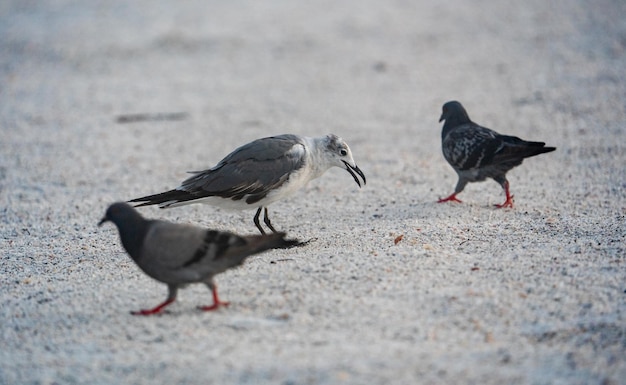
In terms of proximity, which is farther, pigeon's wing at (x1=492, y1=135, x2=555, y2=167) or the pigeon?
pigeon's wing at (x1=492, y1=135, x2=555, y2=167)

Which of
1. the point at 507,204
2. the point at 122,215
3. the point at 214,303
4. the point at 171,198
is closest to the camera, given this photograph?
the point at 214,303

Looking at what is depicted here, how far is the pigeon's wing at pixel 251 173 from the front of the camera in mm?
7234

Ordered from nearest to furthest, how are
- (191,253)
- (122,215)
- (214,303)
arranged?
(191,253) < (214,303) < (122,215)

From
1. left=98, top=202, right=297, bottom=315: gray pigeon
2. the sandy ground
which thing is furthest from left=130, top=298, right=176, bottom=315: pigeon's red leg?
the sandy ground

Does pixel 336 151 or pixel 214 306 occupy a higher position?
pixel 336 151

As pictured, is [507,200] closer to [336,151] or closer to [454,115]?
[454,115]

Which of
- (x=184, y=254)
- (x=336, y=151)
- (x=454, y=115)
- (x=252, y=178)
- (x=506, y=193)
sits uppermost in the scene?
(x=454, y=115)

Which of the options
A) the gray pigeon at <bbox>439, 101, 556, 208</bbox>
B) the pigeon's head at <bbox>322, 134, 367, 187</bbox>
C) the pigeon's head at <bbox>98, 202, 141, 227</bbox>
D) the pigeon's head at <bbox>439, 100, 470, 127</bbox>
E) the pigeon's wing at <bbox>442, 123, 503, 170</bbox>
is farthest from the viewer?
the pigeon's head at <bbox>439, 100, 470, 127</bbox>

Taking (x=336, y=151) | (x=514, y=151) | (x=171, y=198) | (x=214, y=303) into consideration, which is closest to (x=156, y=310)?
(x=214, y=303)

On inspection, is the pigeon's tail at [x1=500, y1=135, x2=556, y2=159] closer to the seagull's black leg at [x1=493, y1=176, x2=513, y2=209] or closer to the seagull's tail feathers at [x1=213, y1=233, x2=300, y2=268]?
the seagull's black leg at [x1=493, y1=176, x2=513, y2=209]

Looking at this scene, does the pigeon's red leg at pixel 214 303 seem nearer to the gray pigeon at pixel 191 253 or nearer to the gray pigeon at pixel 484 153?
the gray pigeon at pixel 191 253

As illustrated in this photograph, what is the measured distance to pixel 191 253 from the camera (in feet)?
18.0

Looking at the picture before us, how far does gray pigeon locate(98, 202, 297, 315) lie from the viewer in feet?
18.0

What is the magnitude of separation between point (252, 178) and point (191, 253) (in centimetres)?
185
